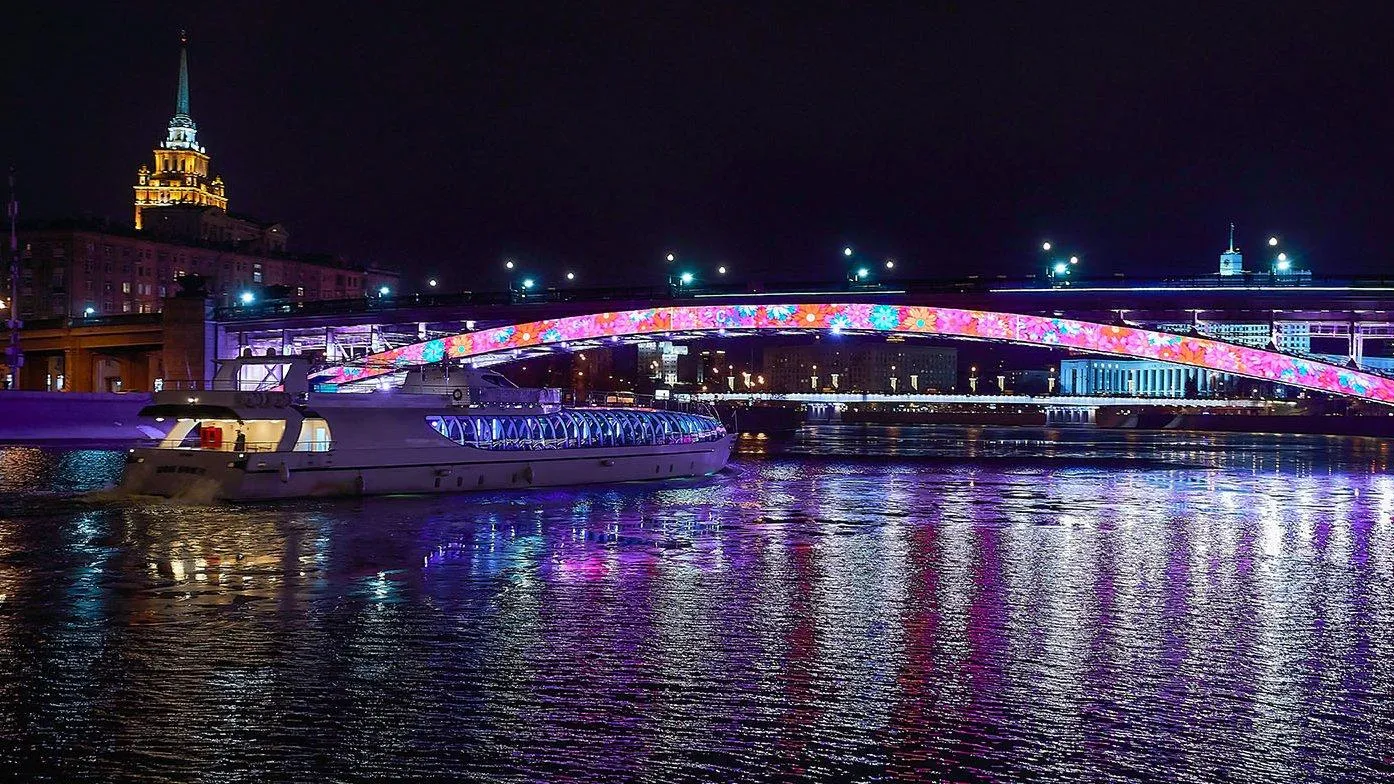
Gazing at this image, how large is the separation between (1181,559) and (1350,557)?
149 inches

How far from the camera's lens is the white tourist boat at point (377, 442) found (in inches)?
1419

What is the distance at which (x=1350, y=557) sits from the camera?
27859mm

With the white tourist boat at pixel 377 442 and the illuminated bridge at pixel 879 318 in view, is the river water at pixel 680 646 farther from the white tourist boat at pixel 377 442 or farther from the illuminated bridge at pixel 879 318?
the illuminated bridge at pixel 879 318

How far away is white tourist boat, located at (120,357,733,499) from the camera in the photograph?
118ft

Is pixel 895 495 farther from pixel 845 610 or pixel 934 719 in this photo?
pixel 934 719

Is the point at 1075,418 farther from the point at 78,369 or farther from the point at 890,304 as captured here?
the point at 78,369

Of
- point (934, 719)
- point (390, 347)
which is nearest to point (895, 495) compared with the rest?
point (934, 719)

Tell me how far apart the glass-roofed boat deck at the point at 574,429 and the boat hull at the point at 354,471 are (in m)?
0.53

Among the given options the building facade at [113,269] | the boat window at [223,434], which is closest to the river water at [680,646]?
the boat window at [223,434]

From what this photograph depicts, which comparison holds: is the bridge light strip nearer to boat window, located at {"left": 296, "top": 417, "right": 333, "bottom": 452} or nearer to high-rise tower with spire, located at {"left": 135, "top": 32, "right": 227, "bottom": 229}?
boat window, located at {"left": 296, "top": 417, "right": 333, "bottom": 452}

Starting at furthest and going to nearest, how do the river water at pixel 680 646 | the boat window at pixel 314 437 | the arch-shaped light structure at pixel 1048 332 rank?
the arch-shaped light structure at pixel 1048 332 < the boat window at pixel 314 437 < the river water at pixel 680 646

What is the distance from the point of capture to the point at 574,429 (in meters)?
44.7

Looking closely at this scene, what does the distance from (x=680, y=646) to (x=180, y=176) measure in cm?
18844

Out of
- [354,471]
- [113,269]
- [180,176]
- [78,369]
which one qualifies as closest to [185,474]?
[354,471]
